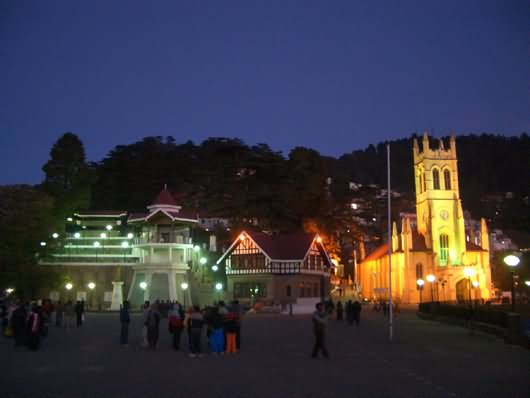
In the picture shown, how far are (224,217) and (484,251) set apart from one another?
3420 centimetres

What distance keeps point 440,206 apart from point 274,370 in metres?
70.0

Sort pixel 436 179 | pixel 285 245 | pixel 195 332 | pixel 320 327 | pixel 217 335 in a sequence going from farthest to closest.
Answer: pixel 436 179 → pixel 285 245 → pixel 217 335 → pixel 195 332 → pixel 320 327

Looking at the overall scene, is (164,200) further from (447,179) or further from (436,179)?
(447,179)

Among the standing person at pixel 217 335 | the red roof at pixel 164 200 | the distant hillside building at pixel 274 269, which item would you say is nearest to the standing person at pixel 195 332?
the standing person at pixel 217 335

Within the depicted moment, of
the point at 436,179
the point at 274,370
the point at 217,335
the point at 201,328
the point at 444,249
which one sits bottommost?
the point at 274,370

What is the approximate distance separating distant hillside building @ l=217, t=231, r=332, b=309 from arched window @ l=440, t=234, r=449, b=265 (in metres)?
22.1

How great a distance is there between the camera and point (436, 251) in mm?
77375

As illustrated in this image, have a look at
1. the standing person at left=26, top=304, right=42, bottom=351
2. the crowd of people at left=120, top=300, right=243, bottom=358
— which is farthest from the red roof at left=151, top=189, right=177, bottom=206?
the standing person at left=26, top=304, right=42, bottom=351

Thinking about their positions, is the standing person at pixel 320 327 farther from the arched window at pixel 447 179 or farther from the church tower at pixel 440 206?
the arched window at pixel 447 179

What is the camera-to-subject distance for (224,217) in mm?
80875

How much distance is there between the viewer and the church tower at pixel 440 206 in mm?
77812

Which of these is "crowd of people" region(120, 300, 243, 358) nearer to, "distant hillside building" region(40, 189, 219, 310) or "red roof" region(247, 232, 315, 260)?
"distant hillside building" region(40, 189, 219, 310)

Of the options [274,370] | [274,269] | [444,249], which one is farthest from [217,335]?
[444,249]

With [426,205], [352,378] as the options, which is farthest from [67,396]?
[426,205]
